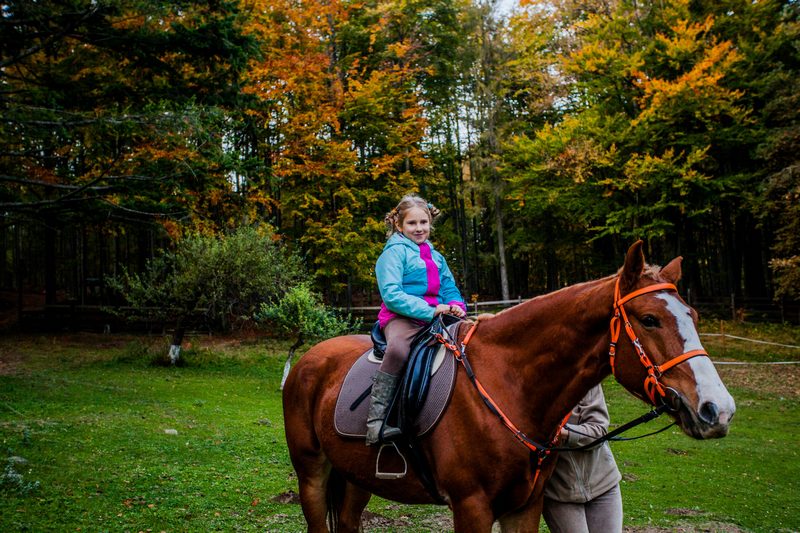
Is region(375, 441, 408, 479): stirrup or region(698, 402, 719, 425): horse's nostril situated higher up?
region(698, 402, 719, 425): horse's nostril

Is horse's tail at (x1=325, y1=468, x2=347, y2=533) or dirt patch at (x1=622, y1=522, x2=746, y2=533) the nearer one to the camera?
horse's tail at (x1=325, y1=468, x2=347, y2=533)

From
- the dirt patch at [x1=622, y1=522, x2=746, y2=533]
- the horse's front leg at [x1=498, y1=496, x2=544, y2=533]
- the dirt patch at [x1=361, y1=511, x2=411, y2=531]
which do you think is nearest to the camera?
the horse's front leg at [x1=498, y1=496, x2=544, y2=533]

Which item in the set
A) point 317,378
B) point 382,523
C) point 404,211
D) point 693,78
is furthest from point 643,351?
point 693,78

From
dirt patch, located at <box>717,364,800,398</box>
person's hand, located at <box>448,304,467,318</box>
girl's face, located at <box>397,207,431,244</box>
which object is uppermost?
girl's face, located at <box>397,207,431,244</box>

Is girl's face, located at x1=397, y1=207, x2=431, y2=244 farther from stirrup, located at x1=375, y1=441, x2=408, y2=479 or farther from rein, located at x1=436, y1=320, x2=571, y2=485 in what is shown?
stirrup, located at x1=375, y1=441, x2=408, y2=479

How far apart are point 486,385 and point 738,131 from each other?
21.3 metres

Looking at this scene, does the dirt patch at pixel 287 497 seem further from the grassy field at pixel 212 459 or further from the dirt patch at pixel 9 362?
the dirt patch at pixel 9 362

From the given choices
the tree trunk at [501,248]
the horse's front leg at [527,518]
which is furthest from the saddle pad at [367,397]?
the tree trunk at [501,248]

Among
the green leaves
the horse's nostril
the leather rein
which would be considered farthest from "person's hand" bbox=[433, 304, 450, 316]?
the green leaves

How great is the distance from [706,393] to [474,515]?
4.46 feet

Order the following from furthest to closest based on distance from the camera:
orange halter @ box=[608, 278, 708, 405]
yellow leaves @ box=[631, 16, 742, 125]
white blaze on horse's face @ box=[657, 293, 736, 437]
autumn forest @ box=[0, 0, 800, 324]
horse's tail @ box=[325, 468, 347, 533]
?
yellow leaves @ box=[631, 16, 742, 125] → autumn forest @ box=[0, 0, 800, 324] → horse's tail @ box=[325, 468, 347, 533] → orange halter @ box=[608, 278, 708, 405] → white blaze on horse's face @ box=[657, 293, 736, 437]

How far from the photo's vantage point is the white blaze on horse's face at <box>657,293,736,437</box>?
7.50 feet

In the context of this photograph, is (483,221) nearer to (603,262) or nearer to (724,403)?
(603,262)

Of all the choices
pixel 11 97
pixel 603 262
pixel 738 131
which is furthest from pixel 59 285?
pixel 738 131
